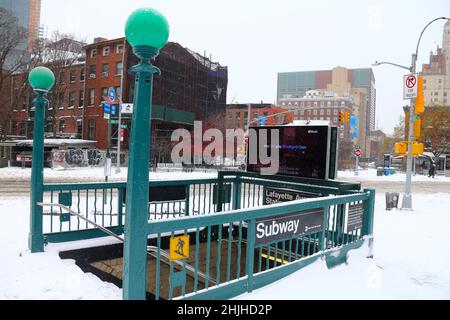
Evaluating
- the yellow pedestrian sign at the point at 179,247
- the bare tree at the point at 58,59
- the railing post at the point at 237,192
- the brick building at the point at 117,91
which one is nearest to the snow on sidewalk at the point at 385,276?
the yellow pedestrian sign at the point at 179,247

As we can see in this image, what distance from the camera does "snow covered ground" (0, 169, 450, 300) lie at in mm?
4234

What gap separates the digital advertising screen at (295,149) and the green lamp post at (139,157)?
15.1 feet

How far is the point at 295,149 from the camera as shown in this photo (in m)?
7.57

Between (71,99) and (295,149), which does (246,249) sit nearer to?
(295,149)

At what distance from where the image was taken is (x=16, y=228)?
764cm

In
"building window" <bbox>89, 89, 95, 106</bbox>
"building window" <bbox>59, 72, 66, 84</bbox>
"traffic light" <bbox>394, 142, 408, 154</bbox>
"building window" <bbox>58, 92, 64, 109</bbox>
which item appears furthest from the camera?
"building window" <bbox>58, 92, 64, 109</bbox>

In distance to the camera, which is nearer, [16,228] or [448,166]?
[16,228]

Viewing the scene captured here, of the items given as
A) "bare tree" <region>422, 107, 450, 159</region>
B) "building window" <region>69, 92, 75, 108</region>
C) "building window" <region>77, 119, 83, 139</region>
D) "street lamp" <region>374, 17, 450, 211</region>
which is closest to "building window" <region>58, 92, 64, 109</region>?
"building window" <region>69, 92, 75, 108</region>

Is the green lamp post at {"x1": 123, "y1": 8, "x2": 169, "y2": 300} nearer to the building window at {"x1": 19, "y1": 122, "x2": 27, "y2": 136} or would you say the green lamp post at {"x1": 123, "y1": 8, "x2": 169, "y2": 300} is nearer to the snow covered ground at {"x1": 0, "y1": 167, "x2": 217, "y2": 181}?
the snow covered ground at {"x1": 0, "y1": 167, "x2": 217, "y2": 181}

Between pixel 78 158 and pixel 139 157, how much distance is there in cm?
3512

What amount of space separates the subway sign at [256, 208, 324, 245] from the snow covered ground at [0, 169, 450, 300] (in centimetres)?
58
